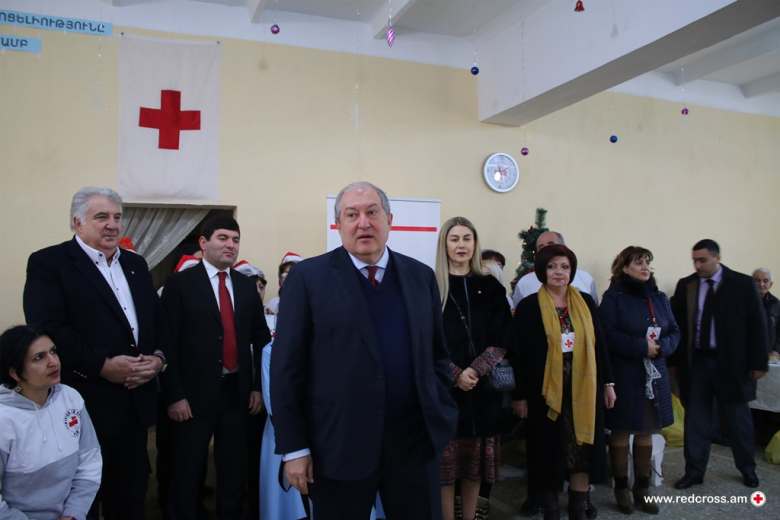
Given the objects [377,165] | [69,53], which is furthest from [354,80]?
[69,53]

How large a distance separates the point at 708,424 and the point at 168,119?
13.1 feet

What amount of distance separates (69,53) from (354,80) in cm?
199

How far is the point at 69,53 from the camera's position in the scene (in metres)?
3.77

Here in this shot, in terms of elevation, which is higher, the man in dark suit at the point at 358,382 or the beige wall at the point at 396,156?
the beige wall at the point at 396,156

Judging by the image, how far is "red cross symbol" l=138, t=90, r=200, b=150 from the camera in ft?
12.8

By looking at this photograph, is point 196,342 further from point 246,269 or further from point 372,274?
point 246,269

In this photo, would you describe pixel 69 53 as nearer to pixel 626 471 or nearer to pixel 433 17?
pixel 433 17

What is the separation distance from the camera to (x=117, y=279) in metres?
2.07

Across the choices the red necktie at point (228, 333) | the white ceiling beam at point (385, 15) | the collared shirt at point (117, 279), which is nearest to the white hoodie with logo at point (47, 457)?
the collared shirt at point (117, 279)

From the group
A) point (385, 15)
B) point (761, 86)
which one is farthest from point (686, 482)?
point (761, 86)

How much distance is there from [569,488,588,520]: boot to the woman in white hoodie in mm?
1907

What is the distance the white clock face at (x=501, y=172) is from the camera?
483 centimetres

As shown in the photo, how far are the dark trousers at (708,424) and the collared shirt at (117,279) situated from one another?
3061mm

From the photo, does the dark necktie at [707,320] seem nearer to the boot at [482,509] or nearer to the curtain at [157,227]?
the boot at [482,509]
